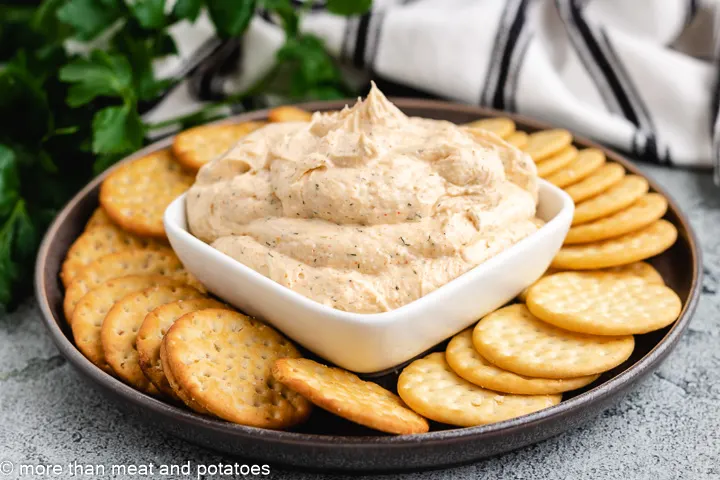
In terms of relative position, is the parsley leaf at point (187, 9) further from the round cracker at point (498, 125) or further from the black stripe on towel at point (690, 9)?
the black stripe on towel at point (690, 9)

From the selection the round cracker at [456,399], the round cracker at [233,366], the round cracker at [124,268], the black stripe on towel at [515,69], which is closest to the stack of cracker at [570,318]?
the round cracker at [456,399]

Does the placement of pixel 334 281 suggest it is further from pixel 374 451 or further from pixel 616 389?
pixel 616 389

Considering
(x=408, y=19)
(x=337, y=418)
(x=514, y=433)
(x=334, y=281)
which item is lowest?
(x=337, y=418)

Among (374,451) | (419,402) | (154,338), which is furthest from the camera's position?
(154,338)

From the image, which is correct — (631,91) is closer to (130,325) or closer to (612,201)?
(612,201)

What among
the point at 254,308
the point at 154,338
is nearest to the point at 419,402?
the point at 254,308

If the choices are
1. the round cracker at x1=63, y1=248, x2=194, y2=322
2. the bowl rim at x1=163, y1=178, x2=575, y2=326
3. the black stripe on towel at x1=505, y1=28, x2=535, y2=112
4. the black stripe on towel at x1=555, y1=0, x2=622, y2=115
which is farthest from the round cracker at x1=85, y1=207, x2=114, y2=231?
the black stripe on towel at x1=555, y1=0, x2=622, y2=115

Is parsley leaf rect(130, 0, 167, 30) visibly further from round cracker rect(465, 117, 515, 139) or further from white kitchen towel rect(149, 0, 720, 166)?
round cracker rect(465, 117, 515, 139)
